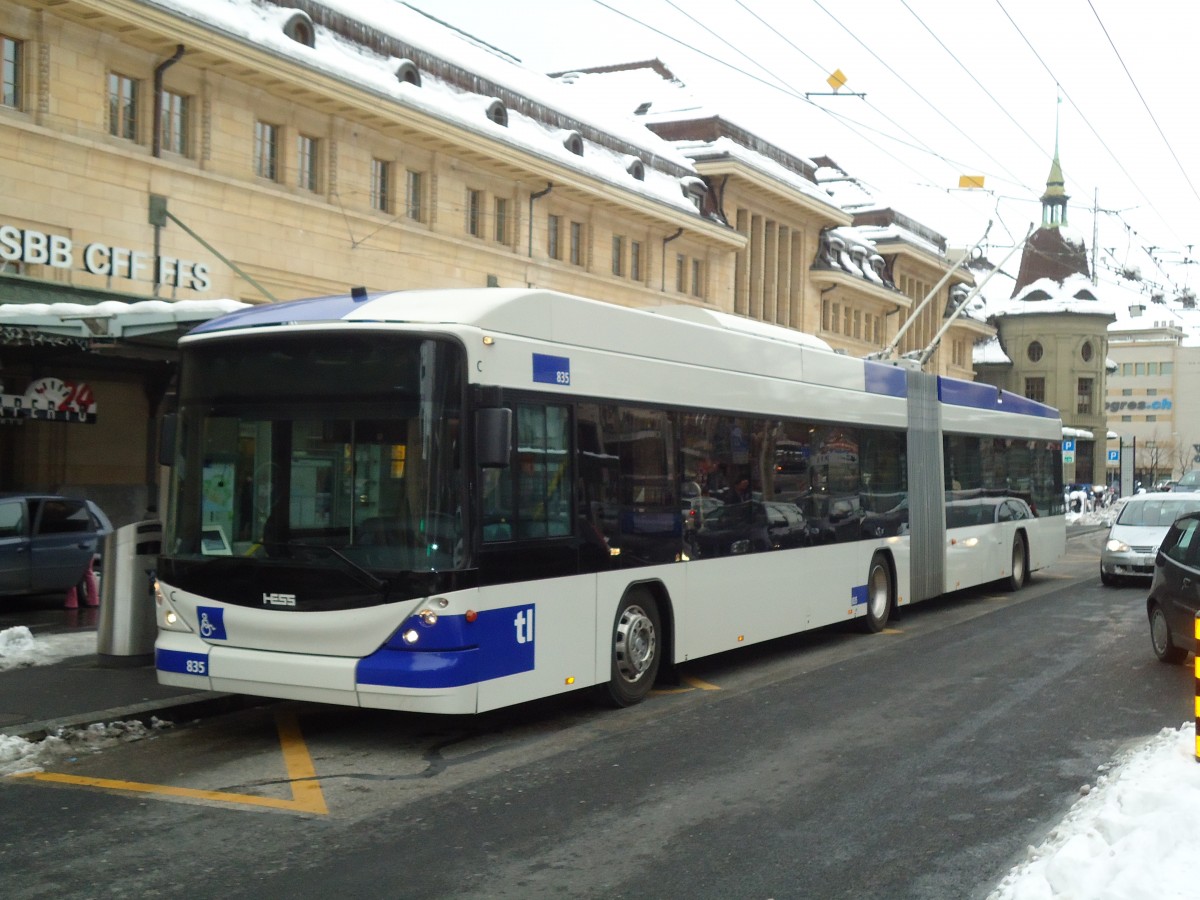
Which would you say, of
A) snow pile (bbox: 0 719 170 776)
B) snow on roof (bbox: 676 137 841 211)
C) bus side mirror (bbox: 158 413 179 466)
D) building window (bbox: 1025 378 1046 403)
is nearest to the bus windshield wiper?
bus side mirror (bbox: 158 413 179 466)

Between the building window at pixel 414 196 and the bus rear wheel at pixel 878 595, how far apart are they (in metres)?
16.6

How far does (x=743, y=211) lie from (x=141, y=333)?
34401 mm

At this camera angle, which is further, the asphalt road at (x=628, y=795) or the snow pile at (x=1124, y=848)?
the asphalt road at (x=628, y=795)

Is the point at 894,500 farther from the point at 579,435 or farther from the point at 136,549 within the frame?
the point at 136,549

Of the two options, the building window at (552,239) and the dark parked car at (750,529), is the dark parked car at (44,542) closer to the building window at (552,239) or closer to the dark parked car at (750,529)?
the dark parked car at (750,529)

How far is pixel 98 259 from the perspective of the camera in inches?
857

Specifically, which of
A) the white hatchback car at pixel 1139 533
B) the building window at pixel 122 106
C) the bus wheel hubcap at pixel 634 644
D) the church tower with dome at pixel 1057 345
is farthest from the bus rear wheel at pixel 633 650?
the church tower with dome at pixel 1057 345

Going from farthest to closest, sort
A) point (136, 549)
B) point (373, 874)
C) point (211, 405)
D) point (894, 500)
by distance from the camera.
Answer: point (894, 500)
point (136, 549)
point (211, 405)
point (373, 874)

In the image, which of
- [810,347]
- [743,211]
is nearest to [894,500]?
[810,347]

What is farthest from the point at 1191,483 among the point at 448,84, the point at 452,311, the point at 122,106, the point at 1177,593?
the point at 452,311

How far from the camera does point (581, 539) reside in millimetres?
9727

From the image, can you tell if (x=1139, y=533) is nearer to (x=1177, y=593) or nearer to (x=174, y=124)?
(x=1177, y=593)

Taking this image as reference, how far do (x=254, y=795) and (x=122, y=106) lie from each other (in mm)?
18376

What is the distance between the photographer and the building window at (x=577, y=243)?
35.6m
